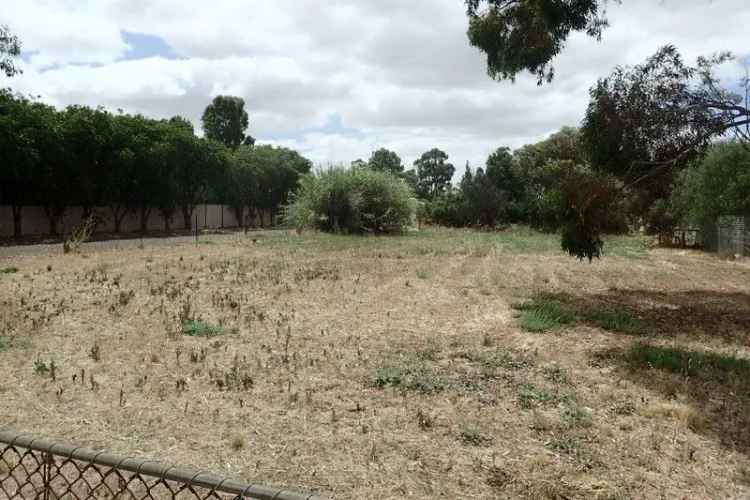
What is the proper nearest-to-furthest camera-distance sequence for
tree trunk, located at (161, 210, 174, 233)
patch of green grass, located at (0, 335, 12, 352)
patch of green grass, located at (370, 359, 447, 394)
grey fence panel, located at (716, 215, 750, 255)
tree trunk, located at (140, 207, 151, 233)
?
patch of green grass, located at (370, 359, 447, 394)
patch of green grass, located at (0, 335, 12, 352)
grey fence panel, located at (716, 215, 750, 255)
tree trunk, located at (140, 207, 151, 233)
tree trunk, located at (161, 210, 174, 233)

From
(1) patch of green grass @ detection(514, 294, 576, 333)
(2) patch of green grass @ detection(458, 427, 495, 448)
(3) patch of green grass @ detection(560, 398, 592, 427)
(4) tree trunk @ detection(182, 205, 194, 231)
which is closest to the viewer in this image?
(2) patch of green grass @ detection(458, 427, 495, 448)

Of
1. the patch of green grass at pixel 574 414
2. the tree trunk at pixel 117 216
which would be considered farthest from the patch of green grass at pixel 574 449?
the tree trunk at pixel 117 216

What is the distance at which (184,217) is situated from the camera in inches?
1570

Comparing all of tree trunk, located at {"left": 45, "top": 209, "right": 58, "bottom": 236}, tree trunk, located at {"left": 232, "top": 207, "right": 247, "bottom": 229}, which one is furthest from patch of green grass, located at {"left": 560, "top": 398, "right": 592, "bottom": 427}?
tree trunk, located at {"left": 232, "top": 207, "right": 247, "bottom": 229}

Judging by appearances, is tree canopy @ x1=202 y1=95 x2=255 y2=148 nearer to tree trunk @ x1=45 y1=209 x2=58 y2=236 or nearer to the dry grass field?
tree trunk @ x1=45 y1=209 x2=58 y2=236

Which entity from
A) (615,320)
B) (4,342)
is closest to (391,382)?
(615,320)

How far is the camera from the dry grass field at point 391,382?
3.66 metres

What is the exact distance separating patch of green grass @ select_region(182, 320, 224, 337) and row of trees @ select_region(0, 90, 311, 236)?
19904 millimetres

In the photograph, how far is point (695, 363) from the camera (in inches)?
233

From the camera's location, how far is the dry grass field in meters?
3.66

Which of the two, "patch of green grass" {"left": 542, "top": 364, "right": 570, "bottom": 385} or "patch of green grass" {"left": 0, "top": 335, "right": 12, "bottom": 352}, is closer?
"patch of green grass" {"left": 542, "top": 364, "right": 570, "bottom": 385}

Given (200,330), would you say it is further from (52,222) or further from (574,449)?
(52,222)

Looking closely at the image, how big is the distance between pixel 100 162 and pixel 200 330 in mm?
24543

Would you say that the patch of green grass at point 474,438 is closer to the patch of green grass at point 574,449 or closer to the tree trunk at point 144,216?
the patch of green grass at point 574,449
